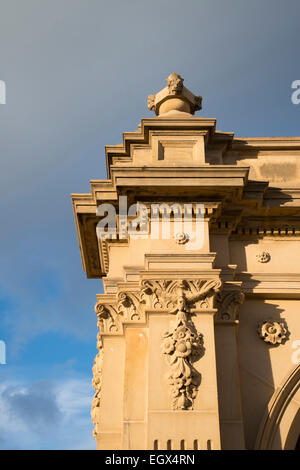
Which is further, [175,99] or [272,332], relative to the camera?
[175,99]

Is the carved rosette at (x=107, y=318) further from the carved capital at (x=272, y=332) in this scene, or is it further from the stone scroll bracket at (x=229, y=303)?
the carved capital at (x=272, y=332)

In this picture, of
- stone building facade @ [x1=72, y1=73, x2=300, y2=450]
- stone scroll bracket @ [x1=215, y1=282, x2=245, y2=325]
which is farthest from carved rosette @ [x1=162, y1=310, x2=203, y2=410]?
Result: stone scroll bracket @ [x1=215, y1=282, x2=245, y2=325]

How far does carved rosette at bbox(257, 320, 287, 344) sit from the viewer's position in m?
10.5

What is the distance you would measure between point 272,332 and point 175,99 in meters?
6.92

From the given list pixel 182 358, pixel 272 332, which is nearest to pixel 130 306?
pixel 182 358

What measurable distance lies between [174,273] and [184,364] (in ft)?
6.19

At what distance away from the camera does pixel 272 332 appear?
34.8 feet

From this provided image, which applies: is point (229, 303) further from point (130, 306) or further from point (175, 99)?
point (175, 99)

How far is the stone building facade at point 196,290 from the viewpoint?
30.6 ft

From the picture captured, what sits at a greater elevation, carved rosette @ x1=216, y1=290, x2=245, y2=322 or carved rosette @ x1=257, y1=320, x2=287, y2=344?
carved rosette @ x1=216, y1=290, x2=245, y2=322

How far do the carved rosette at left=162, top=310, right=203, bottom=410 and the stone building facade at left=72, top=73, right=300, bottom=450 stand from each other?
20 millimetres

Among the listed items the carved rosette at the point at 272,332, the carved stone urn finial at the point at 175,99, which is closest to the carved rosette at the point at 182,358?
the carved rosette at the point at 272,332

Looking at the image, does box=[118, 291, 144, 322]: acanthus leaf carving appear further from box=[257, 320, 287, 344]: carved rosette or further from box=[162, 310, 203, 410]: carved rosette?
box=[257, 320, 287, 344]: carved rosette

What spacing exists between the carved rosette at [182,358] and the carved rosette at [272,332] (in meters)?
1.63
